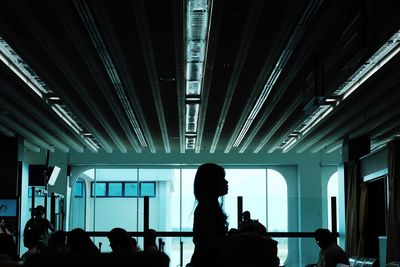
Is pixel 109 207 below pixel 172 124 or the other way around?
below

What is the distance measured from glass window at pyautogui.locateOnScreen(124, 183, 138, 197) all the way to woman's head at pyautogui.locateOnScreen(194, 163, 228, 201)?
18699 mm

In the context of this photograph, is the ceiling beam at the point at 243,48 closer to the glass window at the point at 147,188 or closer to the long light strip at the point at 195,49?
the long light strip at the point at 195,49

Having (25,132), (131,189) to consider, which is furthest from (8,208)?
(131,189)

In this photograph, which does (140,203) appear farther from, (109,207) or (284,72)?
(284,72)

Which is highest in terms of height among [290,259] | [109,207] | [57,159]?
[57,159]

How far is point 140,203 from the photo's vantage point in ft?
70.3

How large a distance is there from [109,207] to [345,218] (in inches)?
302

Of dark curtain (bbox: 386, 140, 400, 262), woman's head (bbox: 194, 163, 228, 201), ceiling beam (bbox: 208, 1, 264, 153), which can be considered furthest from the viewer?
dark curtain (bbox: 386, 140, 400, 262)

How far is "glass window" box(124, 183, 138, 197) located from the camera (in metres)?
21.5

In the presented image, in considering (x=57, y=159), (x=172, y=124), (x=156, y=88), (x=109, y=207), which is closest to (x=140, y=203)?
(x=109, y=207)

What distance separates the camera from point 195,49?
848 centimetres

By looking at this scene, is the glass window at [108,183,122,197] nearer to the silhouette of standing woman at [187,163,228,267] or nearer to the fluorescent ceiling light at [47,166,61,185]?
the fluorescent ceiling light at [47,166,61,185]

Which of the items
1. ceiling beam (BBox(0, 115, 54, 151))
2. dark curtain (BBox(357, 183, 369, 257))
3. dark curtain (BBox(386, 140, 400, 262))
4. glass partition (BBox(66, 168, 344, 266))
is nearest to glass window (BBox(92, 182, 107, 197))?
glass partition (BBox(66, 168, 344, 266))

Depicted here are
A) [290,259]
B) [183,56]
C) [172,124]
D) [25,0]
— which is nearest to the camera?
[25,0]
